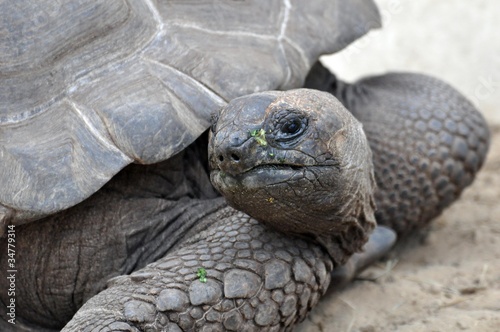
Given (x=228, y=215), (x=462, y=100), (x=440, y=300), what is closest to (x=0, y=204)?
(x=228, y=215)

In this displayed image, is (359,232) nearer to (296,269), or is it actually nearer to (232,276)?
(296,269)

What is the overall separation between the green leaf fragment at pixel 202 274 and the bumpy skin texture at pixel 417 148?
128 cm

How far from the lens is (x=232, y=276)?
2.77 meters

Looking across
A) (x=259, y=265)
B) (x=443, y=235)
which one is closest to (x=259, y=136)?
(x=259, y=265)

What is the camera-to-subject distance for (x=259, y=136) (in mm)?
2570

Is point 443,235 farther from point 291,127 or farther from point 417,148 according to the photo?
point 291,127

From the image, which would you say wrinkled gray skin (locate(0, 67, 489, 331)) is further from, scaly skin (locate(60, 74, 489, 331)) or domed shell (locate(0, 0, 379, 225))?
domed shell (locate(0, 0, 379, 225))

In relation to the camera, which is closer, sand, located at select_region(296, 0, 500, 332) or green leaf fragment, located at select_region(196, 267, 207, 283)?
green leaf fragment, located at select_region(196, 267, 207, 283)

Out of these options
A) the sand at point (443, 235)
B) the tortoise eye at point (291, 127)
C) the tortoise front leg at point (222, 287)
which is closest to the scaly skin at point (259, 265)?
the tortoise front leg at point (222, 287)

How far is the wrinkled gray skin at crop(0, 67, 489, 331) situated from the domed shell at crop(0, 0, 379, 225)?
243 millimetres

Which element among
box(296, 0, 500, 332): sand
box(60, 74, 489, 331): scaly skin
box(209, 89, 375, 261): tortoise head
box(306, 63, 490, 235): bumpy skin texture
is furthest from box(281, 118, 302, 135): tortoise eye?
box(306, 63, 490, 235): bumpy skin texture

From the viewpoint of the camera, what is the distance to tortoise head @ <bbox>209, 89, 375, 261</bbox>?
257cm

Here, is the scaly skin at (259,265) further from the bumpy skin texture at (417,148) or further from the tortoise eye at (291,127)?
the tortoise eye at (291,127)

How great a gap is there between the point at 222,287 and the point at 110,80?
0.85 m
